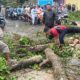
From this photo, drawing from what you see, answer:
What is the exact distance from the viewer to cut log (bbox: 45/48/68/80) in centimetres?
921

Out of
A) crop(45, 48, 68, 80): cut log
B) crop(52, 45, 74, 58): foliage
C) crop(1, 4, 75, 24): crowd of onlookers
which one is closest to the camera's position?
crop(45, 48, 68, 80): cut log

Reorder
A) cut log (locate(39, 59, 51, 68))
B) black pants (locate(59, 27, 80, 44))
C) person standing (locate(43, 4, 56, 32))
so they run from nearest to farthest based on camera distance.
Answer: cut log (locate(39, 59, 51, 68)), black pants (locate(59, 27, 80, 44)), person standing (locate(43, 4, 56, 32))

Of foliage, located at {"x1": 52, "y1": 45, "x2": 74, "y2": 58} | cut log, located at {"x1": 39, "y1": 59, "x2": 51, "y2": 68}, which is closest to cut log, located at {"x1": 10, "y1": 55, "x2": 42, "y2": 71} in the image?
cut log, located at {"x1": 39, "y1": 59, "x2": 51, "y2": 68}

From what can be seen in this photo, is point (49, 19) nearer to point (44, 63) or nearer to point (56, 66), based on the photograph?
point (44, 63)

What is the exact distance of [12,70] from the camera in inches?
416

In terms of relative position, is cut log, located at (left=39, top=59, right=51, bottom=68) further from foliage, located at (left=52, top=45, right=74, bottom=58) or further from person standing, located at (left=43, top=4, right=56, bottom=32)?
person standing, located at (left=43, top=4, right=56, bottom=32)

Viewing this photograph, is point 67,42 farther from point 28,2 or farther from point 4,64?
point 28,2

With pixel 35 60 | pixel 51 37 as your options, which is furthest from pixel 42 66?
pixel 51 37

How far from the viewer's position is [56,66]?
1012cm

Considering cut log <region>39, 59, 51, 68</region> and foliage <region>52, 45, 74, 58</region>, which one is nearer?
cut log <region>39, 59, 51, 68</region>

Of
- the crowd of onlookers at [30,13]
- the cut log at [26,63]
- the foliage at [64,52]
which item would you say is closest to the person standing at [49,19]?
the foliage at [64,52]

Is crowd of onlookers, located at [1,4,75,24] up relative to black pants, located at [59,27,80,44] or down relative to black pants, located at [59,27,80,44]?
down

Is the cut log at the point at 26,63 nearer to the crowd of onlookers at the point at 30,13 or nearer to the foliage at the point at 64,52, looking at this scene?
the foliage at the point at 64,52

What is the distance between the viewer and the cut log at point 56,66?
9.21 meters
